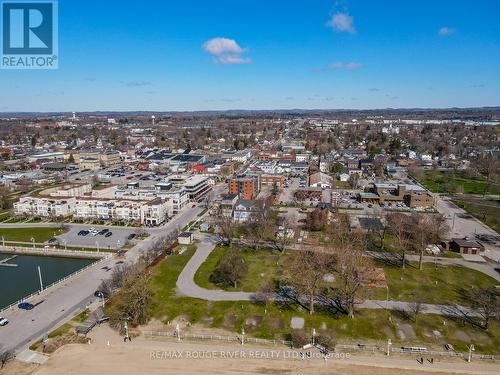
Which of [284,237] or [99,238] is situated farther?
[99,238]

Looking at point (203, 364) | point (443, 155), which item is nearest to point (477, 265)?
point (203, 364)

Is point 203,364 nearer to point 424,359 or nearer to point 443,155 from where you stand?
point 424,359

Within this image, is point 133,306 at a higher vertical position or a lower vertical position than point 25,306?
higher

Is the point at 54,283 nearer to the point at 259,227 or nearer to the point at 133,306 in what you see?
the point at 133,306

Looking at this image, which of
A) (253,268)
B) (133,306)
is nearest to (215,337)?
(133,306)

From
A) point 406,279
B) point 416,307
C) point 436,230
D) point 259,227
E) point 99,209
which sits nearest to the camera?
point 416,307

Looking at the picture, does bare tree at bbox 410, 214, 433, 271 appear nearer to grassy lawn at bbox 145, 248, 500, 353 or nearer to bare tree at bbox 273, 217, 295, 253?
grassy lawn at bbox 145, 248, 500, 353

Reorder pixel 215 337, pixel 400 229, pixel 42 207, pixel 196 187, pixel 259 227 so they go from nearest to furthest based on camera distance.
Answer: pixel 215 337
pixel 400 229
pixel 259 227
pixel 42 207
pixel 196 187
